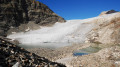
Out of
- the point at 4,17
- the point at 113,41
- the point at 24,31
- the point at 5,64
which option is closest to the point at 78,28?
the point at 113,41

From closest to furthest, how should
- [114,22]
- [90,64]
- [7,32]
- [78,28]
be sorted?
[90,64] → [114,22] → [78,28] → [7,32]

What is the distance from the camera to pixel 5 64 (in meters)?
3.29

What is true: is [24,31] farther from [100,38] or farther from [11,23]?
[100,38]

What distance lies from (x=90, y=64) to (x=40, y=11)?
41099 mm

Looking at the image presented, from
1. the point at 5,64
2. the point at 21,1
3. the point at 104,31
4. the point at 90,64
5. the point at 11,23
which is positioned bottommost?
the point at 90,64

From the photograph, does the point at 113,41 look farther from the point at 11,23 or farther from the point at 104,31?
the point at 11,23

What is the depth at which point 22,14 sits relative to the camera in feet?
139

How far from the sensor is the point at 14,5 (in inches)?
1587

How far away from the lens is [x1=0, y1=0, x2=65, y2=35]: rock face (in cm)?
3688

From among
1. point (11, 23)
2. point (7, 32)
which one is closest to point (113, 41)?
point (7, 32)

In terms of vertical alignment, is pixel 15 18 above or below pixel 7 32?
above

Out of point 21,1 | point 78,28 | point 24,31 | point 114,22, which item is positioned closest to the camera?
point 114,22

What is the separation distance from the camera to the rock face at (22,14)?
3688 cm

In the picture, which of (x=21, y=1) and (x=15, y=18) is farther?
(x=21, y=1)
